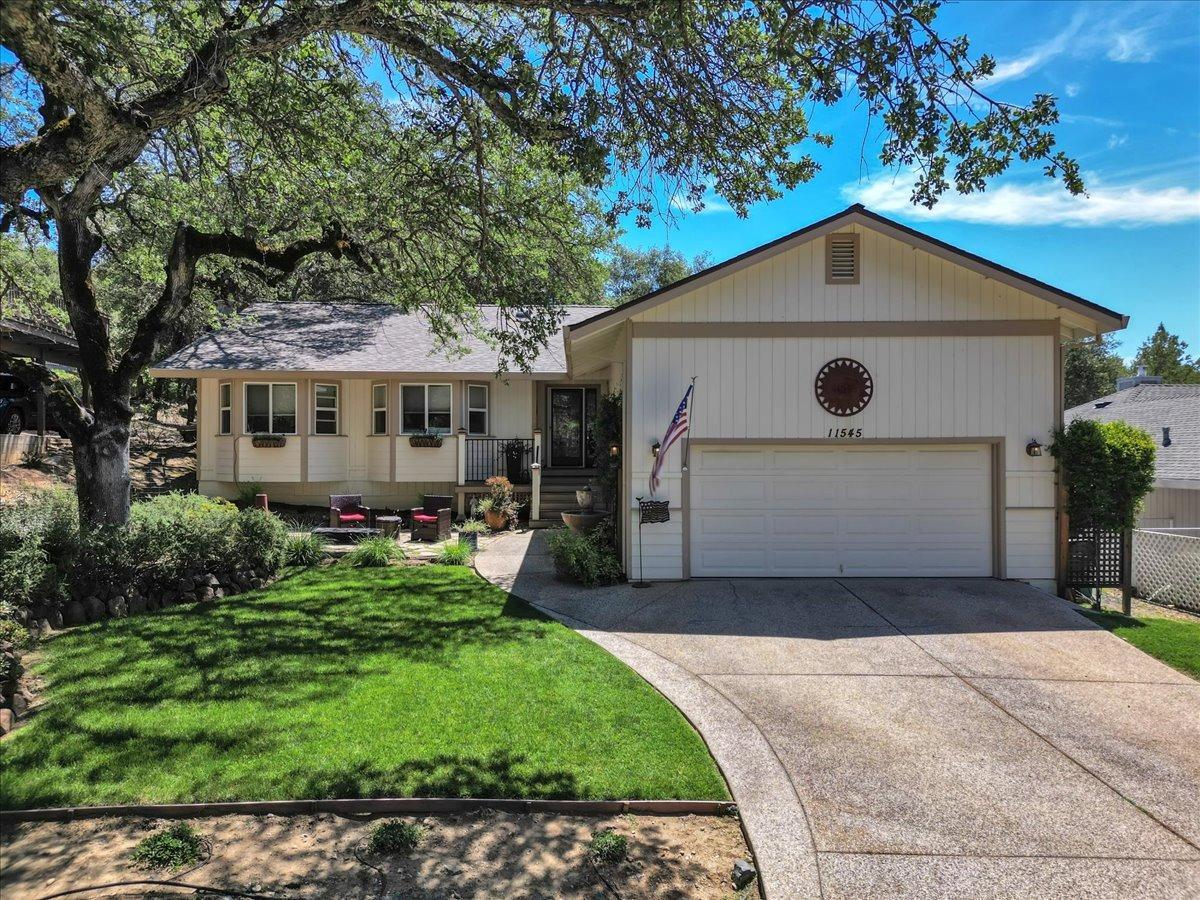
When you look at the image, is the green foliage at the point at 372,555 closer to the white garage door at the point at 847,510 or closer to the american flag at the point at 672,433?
the american flag at the point at 672,433

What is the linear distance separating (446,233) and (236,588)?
579cm

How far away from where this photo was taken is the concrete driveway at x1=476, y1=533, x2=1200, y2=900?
12.0ft

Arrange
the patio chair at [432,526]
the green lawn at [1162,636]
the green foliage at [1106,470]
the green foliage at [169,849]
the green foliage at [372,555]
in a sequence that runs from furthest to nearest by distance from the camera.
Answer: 1. the patio chair at [432,526]
2. the green foliage at [372,555]
3. the green foliage at [1106,470]
4. the green lawn at [1162,636]
5. the green foliage at [169,849]

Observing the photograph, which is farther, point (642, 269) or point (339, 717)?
point (642, 269)

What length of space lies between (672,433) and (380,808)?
21.9 feet

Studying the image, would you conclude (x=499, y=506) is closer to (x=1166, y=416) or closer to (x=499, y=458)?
(x=499, y=458)

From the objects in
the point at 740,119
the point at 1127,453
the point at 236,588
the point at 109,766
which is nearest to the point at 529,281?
the point at 740,119

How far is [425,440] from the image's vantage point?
53.9 feet

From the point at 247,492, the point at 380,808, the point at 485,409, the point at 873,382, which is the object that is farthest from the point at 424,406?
the point at 380,808

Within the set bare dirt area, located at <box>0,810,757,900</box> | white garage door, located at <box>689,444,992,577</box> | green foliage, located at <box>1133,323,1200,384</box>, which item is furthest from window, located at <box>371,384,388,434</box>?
green foliage, located at <box>1133,323,1200,384</box>

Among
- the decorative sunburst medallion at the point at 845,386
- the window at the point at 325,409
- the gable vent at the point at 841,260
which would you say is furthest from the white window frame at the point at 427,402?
the gable vent at the point at 841,260

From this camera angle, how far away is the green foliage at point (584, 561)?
33.2 ft

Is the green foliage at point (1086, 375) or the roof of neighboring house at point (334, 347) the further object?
the green foliage at point (1086, 375)

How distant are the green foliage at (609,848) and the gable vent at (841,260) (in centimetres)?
863
